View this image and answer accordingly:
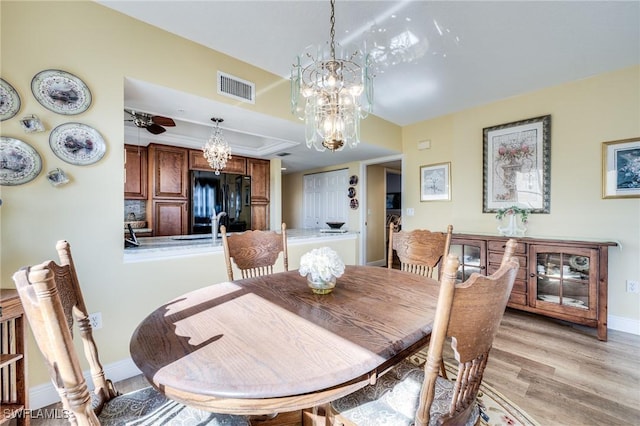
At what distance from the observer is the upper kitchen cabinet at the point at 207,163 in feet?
14.7

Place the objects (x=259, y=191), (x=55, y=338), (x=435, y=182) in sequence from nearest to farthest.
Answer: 1. (x=55, y=338)
2. (x=435, y=182)
3. (x=259, y=191)

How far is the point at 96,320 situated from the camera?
1825 millimetres

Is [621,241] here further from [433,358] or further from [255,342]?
[255,342]

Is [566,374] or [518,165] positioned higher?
[518,165]

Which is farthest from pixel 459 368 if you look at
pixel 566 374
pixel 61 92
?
pixel 61 92

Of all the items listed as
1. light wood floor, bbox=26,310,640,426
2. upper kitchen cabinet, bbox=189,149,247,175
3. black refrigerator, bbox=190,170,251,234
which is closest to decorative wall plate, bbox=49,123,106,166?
light wood floor, bbox=26,310,640,426

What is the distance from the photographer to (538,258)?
275 cm

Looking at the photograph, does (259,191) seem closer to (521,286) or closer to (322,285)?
(322,285)

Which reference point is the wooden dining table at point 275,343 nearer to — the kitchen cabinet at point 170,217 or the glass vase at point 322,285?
the glass vase at point 322,285

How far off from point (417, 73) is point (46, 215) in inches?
126

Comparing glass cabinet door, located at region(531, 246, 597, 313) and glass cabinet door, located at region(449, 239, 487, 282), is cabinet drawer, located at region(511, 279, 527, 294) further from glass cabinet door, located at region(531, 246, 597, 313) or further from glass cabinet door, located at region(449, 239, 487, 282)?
glass cabinet door, located at region(449, 239, 487, 282)

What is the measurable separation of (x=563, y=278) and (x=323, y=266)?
271 centimetres

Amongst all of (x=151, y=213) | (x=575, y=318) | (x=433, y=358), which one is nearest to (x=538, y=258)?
(x=575, y=318)

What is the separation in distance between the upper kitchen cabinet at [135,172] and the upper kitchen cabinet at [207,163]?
2.38 feet
